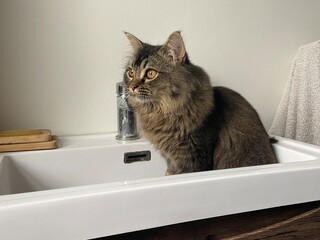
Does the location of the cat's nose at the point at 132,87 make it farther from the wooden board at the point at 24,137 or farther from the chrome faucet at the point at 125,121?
the wooden board at the point at 24,137

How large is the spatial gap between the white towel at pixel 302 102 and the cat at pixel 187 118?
14.7 inches


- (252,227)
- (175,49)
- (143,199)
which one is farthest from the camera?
(175,49)

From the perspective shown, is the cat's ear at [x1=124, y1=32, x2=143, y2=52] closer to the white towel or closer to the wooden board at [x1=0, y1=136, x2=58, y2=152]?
the wooden board at [x1=0, y1=136, x2=58, y2=152]

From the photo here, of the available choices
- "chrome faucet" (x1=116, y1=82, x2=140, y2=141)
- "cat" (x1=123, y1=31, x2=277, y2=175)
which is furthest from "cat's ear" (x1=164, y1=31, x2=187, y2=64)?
"chrome faucet" (x1=116, y1=82, x2=140, y2=141)

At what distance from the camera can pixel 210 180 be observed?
56 centimetres

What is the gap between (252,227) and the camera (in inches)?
24.1

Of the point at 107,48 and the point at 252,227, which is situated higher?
the point at 107,48

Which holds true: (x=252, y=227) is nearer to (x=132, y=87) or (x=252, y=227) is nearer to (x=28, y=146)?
(x=132, y=87)

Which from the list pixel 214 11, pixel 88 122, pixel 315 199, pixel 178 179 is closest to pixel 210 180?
pixel 178 179

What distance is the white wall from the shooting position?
3.27ft

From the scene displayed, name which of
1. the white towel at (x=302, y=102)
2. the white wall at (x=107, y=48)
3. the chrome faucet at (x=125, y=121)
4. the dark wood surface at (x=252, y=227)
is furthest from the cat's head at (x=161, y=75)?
the white towel at (x=302, y=102)

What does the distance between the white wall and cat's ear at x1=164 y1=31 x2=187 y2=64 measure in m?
0.31

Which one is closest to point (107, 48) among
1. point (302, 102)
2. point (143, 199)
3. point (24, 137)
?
point (24, 137)

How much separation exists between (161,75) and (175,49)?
91 mm
